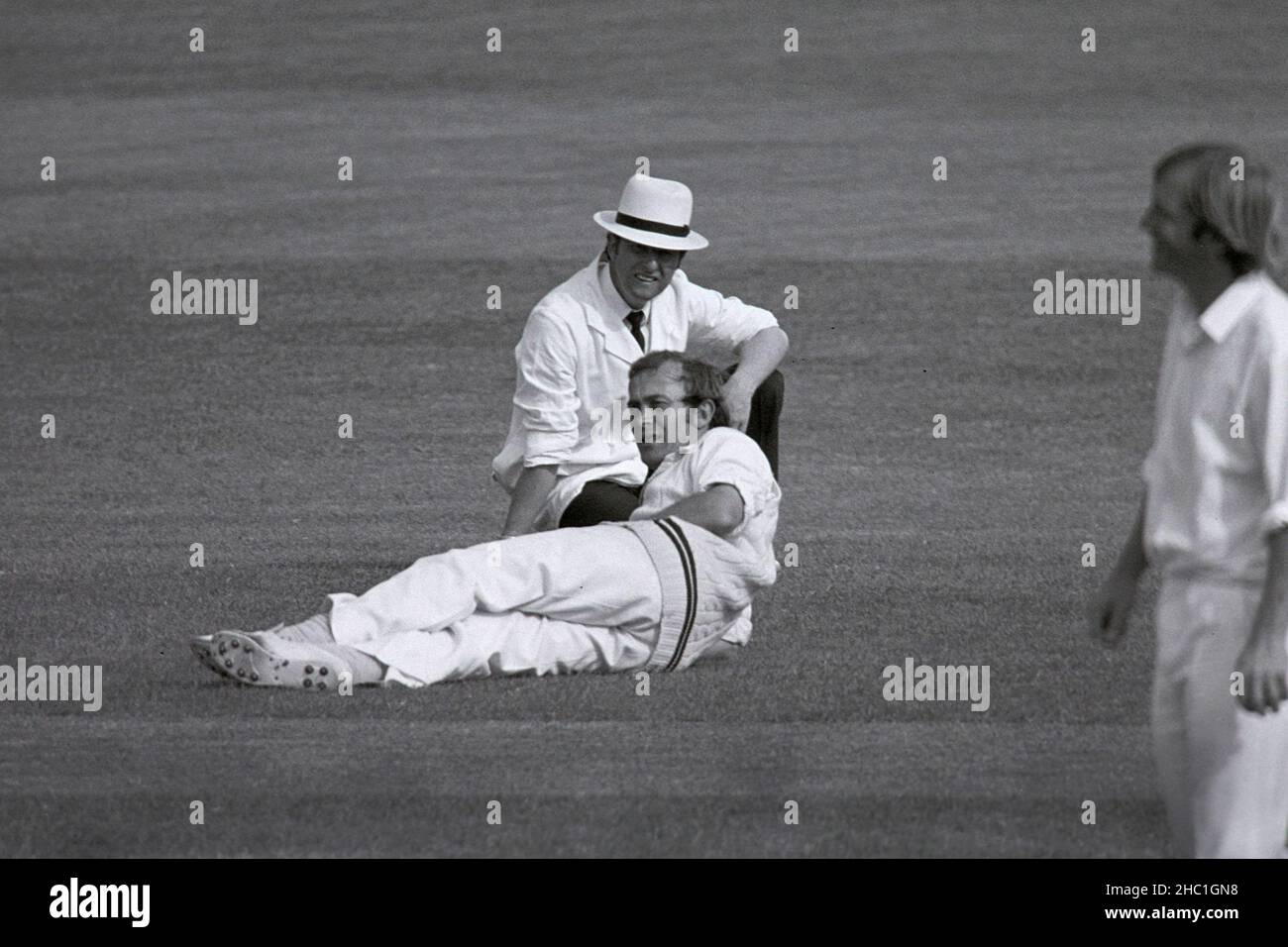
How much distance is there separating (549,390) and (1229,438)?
5.09 m

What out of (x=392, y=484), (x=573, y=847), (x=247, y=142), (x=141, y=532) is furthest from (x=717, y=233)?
(x=573, y=847)

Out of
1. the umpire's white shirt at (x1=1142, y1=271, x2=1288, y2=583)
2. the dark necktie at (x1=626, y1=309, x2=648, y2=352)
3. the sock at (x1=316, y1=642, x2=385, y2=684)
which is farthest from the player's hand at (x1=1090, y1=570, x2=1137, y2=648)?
the dark necktie at (x1=626, y1=309, x2=648, y2=352)

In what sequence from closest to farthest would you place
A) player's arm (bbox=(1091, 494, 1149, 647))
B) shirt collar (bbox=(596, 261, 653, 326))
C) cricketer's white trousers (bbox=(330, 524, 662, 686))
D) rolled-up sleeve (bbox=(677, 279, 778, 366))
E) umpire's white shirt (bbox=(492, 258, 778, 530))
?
player's arm (bbox=(1091, 494, 1149, 647)), cricketer's white trousers (bbox=(330, 524, 662, 686)), umpire's white shirt (bbox=(492, 258, 778, 530)), shirt collar (bbox=(596, 261, 653, 326)), rolled-up sleeve (bbox=(677, 279, 778, 366))

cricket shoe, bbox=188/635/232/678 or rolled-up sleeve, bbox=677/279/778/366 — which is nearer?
cricket shoe, bbox=188/635/232/678

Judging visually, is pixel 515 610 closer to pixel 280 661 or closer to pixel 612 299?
pixel 280 661

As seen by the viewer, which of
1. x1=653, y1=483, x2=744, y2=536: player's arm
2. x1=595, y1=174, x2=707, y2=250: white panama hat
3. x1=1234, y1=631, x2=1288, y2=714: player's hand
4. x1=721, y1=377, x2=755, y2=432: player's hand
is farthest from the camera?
x1=595, y1=174, x2=707, y2=250: white panama hat

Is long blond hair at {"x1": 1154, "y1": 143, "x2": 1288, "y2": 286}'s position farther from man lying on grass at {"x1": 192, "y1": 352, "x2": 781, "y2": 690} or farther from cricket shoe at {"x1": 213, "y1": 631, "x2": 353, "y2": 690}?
cricket shoe at {"x1": 213, "y1": 631, "x2": 353, "y2": 690}

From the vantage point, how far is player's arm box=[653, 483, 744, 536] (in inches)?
313

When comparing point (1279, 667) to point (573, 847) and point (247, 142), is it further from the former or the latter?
point (247, 142)

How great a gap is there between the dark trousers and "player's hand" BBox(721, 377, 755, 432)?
7.0 inches

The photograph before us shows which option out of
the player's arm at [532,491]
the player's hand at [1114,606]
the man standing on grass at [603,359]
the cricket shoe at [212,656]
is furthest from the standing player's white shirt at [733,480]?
the player's hand at [1114,606]

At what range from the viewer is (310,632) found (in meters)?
7.63

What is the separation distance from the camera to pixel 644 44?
101 feet

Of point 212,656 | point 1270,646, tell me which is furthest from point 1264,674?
point 212,656
